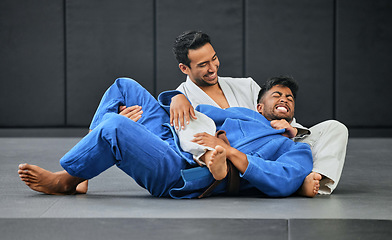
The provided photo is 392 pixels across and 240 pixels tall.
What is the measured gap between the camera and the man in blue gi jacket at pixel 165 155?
196 cm

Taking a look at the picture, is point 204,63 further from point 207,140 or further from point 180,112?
point 207,140

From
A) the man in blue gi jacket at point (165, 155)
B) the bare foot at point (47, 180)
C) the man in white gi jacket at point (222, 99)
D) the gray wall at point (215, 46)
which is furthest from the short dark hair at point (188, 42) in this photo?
the gray wall at point (215, 46)

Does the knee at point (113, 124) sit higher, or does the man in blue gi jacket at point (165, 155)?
the knee at point (113, 124)

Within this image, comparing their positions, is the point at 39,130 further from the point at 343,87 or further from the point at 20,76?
the point at 343,87

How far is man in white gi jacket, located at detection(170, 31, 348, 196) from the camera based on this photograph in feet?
7.17

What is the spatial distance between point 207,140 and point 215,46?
13.2ft

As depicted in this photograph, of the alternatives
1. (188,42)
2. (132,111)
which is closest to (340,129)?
(188,42)

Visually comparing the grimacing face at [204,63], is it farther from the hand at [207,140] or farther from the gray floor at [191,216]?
the gray floor at [191,216]

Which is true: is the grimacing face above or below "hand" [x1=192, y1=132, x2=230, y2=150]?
above

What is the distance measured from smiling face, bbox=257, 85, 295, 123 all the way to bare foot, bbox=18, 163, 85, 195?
84cm

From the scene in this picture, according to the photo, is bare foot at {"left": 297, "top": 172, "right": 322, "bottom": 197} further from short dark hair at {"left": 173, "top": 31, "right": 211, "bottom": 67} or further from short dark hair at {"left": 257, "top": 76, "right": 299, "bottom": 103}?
short dark hair at {"left": 173, "top": 31, "right": 211, "bottom": 67}

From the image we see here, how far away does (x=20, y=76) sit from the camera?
19.8 ft

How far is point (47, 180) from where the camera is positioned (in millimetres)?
2088

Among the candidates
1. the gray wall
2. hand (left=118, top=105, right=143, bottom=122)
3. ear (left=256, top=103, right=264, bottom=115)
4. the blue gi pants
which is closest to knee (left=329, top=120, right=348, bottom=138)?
→ ear (left=256, top=103, right=264, bottom=115)
